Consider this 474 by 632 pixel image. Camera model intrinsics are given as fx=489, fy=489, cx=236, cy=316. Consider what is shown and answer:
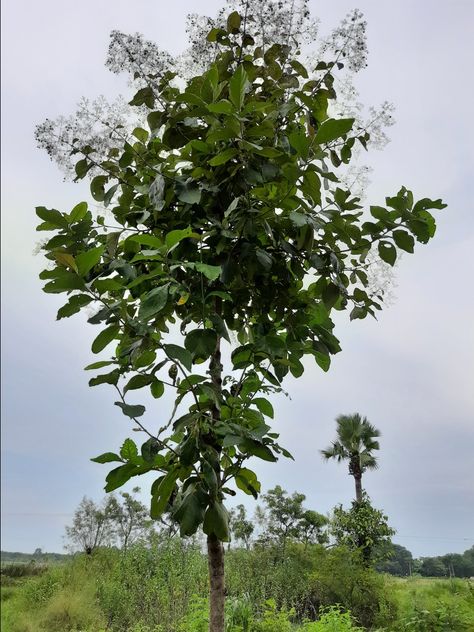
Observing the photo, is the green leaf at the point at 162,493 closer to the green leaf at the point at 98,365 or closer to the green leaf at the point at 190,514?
the green leaf at the point at 190,514

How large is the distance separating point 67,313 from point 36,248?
23.9 inches

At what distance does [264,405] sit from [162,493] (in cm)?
29

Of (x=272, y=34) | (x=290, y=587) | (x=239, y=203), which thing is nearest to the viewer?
(x=239, y=203)

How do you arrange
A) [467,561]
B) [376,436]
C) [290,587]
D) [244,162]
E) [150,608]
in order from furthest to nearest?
[376,436] → [290,587] → [467,561] → [150,608] → [244,162]

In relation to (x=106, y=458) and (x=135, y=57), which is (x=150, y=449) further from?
(x=135, y=57)

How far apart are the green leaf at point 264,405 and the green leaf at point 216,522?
9.5 inches

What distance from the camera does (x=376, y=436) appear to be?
35.5 feet

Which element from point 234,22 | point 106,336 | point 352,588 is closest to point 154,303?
point 106,336

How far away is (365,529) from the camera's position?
847 cm

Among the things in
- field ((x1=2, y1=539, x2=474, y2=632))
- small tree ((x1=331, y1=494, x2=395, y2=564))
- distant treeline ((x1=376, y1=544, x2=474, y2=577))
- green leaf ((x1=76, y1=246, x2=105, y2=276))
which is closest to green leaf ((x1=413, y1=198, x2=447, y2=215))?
green leaf ((x1=76, y1=246, x2=105, y2=276))

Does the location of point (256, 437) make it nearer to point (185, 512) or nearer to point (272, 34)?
point (185, 512)

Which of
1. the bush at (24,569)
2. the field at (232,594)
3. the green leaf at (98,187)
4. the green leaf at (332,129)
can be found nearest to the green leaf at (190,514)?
the green leaf at (332,129)

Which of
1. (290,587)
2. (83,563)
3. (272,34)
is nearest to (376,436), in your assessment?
(290,587)

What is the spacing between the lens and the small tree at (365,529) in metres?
8.27
